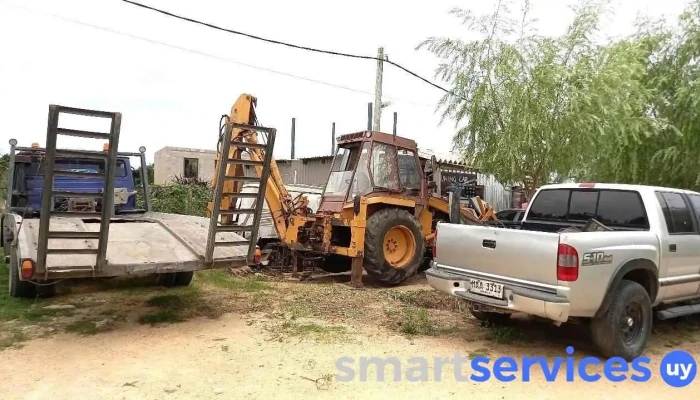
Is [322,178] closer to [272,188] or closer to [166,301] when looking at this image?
[272,188]

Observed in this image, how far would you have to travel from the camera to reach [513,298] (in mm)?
4934

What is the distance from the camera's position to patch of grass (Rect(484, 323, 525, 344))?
570 centimetres

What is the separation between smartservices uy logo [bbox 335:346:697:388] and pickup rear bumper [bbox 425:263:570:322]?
53 cm

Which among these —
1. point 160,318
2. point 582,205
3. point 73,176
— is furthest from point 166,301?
point 582,205

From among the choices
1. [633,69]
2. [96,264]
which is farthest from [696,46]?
[96,264]

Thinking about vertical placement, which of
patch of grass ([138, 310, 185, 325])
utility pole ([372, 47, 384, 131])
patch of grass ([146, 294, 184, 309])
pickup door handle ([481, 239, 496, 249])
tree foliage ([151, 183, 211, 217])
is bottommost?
patch of grass ([138, 310, 185, 325])

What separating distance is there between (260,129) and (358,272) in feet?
12.0

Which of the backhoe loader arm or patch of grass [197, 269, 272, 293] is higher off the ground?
the backhoe loader arm

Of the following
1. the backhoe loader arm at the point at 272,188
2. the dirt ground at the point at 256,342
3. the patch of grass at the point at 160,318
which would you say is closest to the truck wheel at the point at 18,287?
the dirt ground at the point at 256,342

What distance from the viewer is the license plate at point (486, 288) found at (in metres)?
5.07

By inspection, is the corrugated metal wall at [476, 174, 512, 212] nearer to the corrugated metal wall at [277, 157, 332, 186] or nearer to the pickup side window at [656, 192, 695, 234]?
the corrugated metal wall at [277, 157, 332, 186]

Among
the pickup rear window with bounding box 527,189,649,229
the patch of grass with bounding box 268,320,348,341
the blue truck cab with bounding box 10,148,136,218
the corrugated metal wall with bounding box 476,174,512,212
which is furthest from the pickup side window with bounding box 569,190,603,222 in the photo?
the corrugated metal wall with bounding box 476,174,512,212

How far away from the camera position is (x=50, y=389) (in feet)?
13.7

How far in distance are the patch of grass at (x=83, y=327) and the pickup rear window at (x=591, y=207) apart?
527 cm
